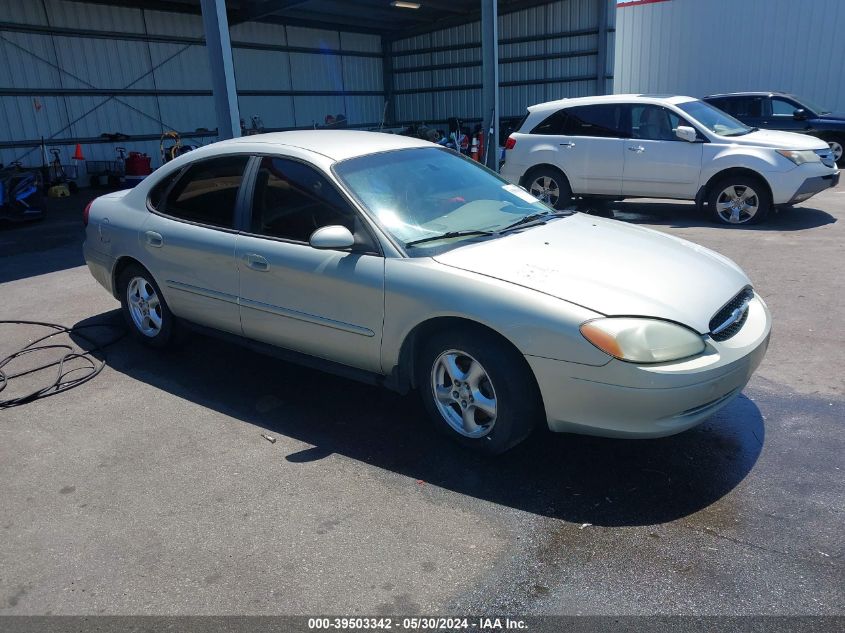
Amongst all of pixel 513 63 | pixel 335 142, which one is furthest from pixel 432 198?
pixel 513 63

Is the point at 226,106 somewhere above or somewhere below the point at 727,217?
above

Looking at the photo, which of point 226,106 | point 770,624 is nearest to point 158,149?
point 226,106

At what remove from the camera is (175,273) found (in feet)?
15.1

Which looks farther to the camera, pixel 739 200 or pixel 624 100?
pixel 624 100

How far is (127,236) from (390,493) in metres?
2.98

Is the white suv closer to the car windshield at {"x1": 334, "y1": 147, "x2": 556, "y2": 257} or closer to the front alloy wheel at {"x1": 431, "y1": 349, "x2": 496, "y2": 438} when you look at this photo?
the car windshield at {"x1": 334, "y1": 147, "x2": 556, "y2": 257}

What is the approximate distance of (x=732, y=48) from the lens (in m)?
18.5

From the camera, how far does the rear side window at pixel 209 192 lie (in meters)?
4.32

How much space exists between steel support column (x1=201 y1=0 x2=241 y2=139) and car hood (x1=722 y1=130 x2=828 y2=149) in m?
7.45

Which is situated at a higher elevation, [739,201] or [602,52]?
[602,52]

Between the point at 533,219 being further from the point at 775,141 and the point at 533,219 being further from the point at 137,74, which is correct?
the point at 137,74

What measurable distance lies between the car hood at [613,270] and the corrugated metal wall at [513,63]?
685 inches

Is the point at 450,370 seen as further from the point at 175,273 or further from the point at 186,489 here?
the point at 175,273

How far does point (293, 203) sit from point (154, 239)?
51.0 inches
